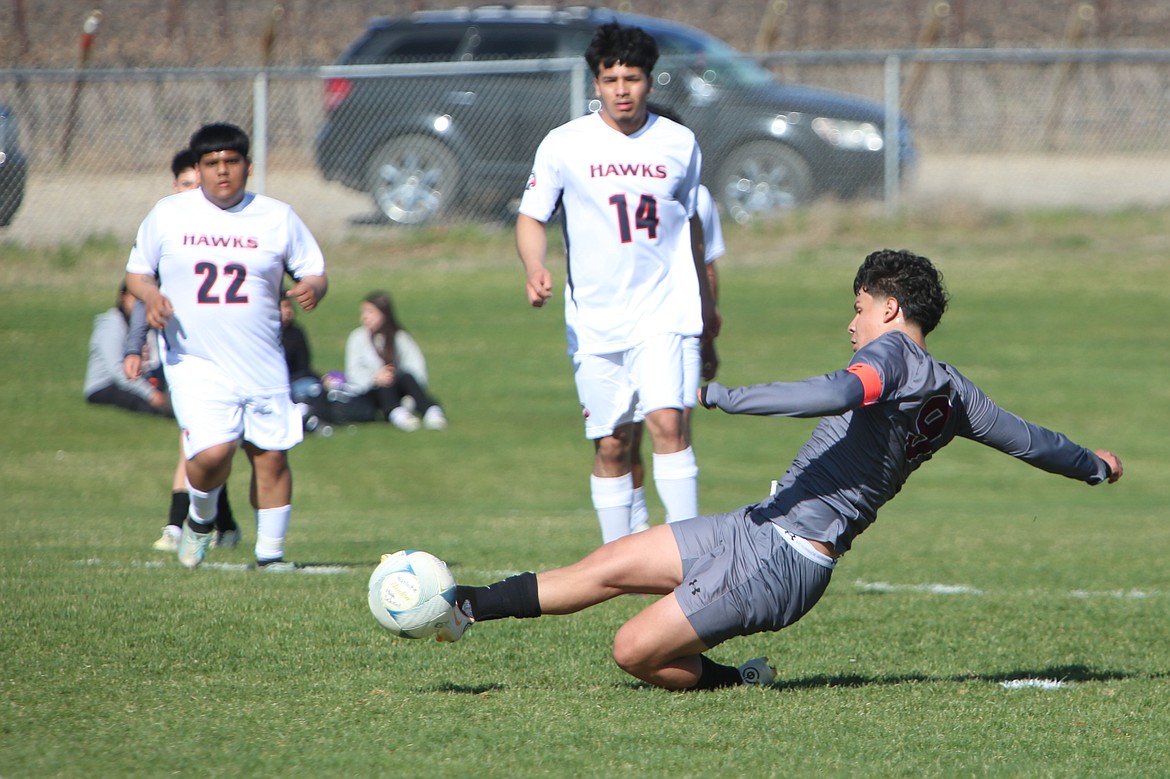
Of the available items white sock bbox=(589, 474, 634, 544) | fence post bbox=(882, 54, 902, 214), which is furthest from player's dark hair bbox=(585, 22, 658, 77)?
fence post bbox=(882, 54, 902, 214)

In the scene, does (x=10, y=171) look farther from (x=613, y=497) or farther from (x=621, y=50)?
(x=613, y=497)

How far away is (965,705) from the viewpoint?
15.9ft

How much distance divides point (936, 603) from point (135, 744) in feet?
12.9

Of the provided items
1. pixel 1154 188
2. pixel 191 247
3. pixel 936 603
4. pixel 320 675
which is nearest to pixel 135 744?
pixel 320 675

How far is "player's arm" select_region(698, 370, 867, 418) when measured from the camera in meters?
4.07

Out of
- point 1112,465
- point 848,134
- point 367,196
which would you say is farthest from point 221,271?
point 848,134

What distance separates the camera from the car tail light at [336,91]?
17.1 m

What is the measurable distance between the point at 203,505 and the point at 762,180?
12288mm

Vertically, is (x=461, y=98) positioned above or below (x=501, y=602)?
above

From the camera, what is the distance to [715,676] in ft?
16.5

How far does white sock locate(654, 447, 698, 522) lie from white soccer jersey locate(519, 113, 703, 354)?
55cm

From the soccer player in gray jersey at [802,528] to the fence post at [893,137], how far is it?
530 inches

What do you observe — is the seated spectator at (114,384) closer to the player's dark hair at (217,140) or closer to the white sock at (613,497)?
the player's dark hair at (217,140)

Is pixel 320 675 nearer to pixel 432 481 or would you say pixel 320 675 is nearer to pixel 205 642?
pixel 205 642
